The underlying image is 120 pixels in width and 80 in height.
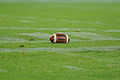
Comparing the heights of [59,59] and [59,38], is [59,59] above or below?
below

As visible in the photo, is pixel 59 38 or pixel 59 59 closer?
pixel 59 59

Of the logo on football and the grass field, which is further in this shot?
the logo on football

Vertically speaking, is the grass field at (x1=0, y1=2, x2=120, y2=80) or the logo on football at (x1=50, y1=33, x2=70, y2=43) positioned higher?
the logo on football at (x1=50, y1=33, x2=70, y2=43)

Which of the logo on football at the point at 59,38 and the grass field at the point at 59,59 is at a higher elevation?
the logo on football at the point at 59,38

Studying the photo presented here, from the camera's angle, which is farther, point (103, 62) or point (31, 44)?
point (31, 44)

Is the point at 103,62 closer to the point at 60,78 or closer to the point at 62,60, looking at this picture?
the point at 62,60

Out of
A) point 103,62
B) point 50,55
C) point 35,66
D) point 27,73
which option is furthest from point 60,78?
point 50,55

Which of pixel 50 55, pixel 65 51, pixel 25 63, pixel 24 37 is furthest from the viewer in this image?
pixel 24 37

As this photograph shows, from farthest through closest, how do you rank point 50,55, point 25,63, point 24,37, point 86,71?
point 24,37 → point 50,55 → point 25,63 → point 86,71

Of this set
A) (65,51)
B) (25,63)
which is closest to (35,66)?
(25,63)

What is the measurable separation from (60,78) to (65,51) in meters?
2.64

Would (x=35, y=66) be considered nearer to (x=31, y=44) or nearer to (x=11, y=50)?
(x=11, y=50)

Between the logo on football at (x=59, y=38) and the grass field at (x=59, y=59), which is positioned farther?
the logo on football at (x=59, y=38)

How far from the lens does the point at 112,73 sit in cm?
693
